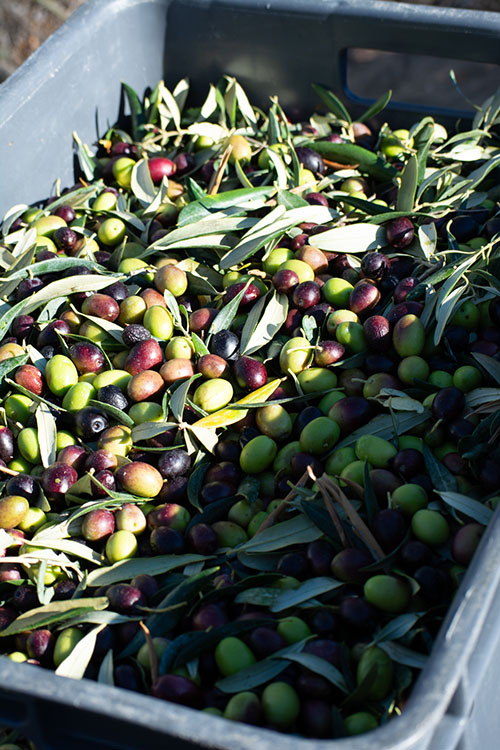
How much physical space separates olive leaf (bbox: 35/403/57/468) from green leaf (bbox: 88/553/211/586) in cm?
24

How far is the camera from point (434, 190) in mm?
1709

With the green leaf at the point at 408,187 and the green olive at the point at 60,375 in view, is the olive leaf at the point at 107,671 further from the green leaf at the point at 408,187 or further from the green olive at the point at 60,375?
the green leaf at the point at 408,187

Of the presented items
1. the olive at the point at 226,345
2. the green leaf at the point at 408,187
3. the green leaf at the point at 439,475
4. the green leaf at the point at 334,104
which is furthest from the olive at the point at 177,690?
the green leaf at the point at 334,104

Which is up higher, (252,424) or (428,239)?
(428,239)

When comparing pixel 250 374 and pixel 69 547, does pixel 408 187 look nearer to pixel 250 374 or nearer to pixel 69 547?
pixel 250 374

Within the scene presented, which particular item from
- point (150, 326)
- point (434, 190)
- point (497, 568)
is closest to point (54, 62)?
point (150, 326)

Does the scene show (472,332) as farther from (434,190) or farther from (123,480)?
(123,480)

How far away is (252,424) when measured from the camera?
53.8 inches

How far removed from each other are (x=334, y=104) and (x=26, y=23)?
242 cm

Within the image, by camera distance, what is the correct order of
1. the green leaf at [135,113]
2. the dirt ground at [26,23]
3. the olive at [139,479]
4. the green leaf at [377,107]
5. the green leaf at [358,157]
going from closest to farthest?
the olive at [139,479] < the green leaf at [358,157] < the green leaf at [377,107] < the green leaf at [135,113] < the dirt ground at [26,23]

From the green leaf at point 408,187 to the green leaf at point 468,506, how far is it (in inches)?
28.4

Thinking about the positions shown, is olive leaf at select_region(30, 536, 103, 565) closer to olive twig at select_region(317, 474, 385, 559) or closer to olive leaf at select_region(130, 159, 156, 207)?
olive twig at select_region(317, 474, 385, 559)

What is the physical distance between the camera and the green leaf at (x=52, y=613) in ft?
3.59

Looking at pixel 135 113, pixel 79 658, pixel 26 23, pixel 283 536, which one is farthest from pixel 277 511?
pixel 26 23
